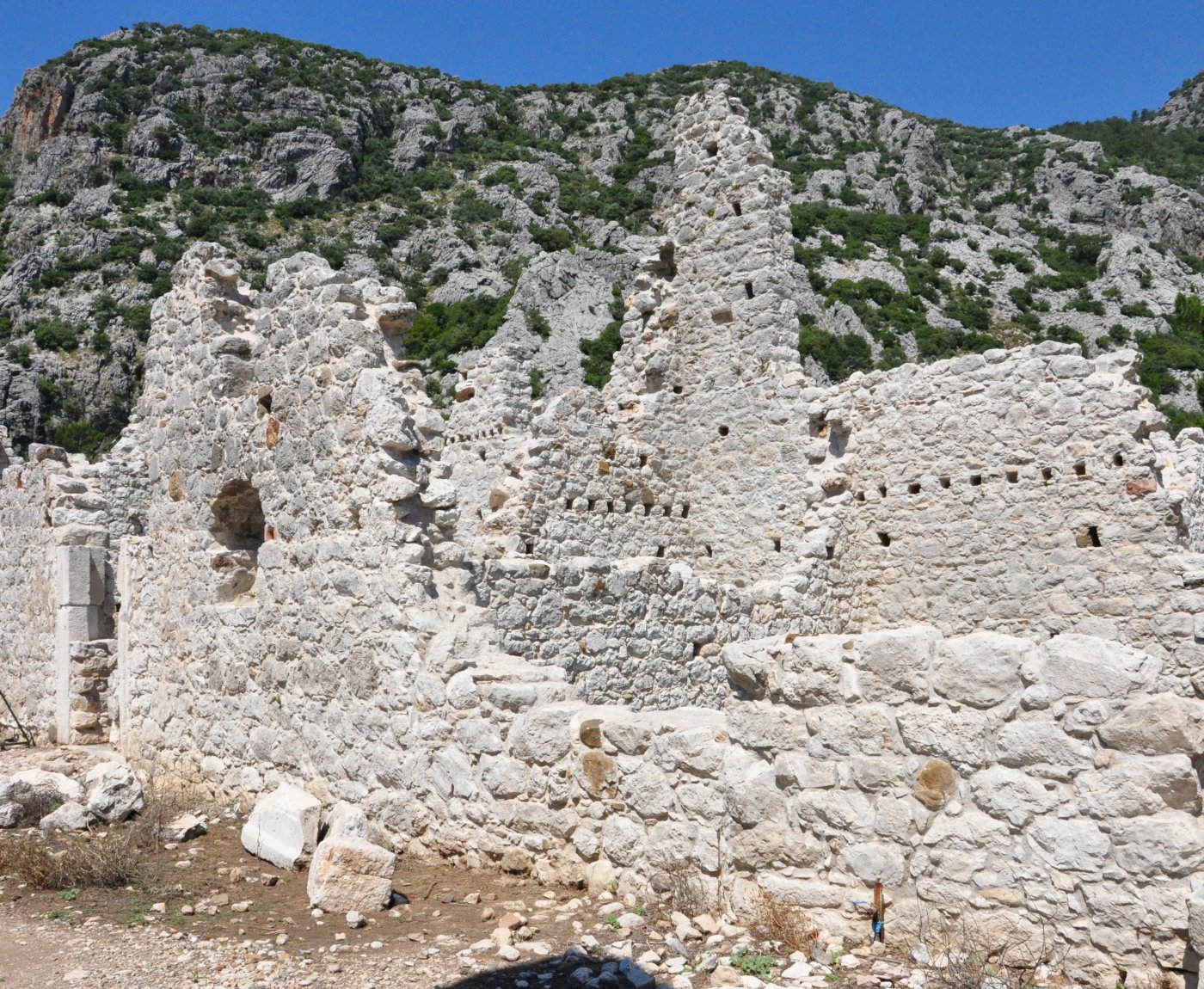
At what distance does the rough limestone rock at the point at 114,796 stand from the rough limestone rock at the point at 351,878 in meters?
2.43

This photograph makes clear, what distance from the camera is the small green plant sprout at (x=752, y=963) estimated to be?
382 centimetres

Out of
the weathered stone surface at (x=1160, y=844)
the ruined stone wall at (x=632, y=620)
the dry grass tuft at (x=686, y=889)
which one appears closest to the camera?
the weathered stone surface at (x=1160, y=844)

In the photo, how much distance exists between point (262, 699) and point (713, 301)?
656 centimetres

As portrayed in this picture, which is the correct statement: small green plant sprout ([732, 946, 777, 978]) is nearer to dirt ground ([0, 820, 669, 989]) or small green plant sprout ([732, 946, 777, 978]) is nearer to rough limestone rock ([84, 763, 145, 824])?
dirt ground ([0, 820, 669, 989])

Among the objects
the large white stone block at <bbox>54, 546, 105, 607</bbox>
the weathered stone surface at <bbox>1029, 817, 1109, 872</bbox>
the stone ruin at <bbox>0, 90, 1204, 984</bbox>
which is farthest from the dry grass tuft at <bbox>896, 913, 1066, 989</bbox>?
the large white stone block at <bbox>54, 546, 105, 607</bbox>

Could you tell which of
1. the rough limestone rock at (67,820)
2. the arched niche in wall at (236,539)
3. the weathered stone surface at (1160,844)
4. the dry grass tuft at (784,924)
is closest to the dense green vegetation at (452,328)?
the arched niche in wall at (236,539)

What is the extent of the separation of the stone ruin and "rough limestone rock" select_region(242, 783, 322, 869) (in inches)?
14.8

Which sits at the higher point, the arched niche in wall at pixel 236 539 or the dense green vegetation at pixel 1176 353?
the dense green vegetation at pixel 1176 353

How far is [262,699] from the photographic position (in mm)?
7008

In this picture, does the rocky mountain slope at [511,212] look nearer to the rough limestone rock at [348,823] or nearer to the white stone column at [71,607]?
the white stone column at [71,607]

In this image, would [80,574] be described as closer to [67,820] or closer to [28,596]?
[28,596]

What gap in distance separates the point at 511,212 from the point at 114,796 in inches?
1846

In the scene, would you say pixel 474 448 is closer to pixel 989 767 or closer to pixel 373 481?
pixel 373 481

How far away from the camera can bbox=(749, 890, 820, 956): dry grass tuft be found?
4.00 m
